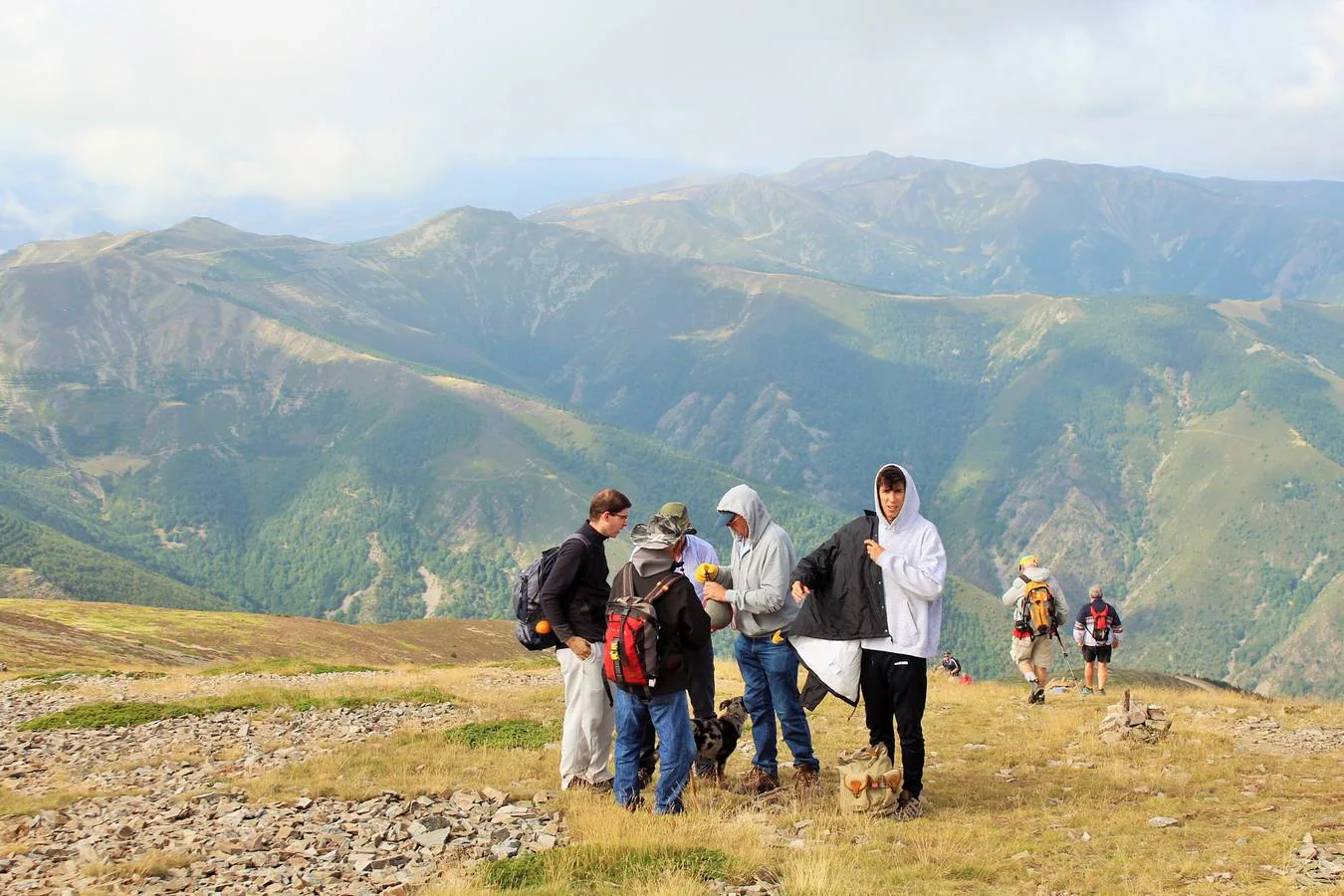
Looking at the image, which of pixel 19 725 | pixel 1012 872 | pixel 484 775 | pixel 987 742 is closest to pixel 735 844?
pixel 1012 872

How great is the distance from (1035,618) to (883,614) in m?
11.7

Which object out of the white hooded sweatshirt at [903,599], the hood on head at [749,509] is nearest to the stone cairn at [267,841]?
the white hooded sweatshirt at [903,599]

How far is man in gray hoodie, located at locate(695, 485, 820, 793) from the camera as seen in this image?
1133 centimetres

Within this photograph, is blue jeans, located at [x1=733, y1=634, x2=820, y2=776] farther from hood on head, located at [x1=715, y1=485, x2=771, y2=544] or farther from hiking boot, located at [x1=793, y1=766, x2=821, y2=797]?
hood on head, located at [x1=715, y1=485, x2=771, y2=544]

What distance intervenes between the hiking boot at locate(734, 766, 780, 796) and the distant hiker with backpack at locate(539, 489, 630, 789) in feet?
5.45

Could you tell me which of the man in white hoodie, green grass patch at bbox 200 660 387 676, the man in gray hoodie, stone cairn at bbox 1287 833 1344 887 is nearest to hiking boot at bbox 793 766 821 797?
the man in gray hoodie

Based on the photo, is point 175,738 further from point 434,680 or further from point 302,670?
point 302,670

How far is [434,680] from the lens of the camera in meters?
27.1

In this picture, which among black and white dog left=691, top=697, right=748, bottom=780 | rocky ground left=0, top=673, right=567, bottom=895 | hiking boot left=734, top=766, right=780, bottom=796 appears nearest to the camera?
rocky ground left=0, top=673, right=567, bottom=895

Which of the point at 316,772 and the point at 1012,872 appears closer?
the point at 1012,872

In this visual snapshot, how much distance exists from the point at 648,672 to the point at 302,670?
86.7 ft

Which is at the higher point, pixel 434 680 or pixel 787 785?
pixel 787 785

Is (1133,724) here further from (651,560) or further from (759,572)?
(651,560)

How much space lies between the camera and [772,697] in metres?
11.9
